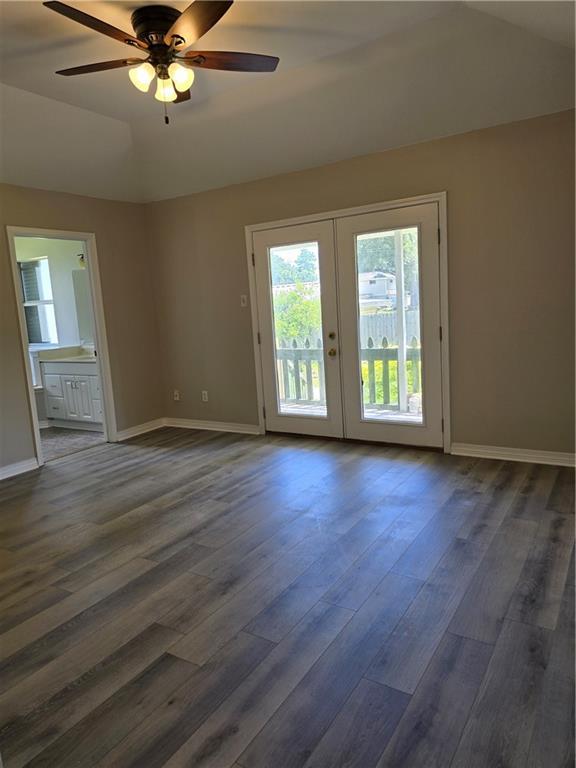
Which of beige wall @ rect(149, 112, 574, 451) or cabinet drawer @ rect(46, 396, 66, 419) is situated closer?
beige wall @ rect(149, 112, 574, 451)

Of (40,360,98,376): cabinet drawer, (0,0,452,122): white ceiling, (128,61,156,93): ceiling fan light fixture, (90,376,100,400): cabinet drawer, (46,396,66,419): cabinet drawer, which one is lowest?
(46,396,66,419): cabinet drawer

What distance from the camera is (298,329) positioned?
16.2ft

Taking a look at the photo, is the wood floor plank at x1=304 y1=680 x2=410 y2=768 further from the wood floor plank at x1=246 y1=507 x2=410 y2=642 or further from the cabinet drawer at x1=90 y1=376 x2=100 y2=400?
the cabinet drawer at x1=90 y1=376 x2=100 y2=400

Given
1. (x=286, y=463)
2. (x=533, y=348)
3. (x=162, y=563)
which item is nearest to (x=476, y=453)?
(x=533, y=348)

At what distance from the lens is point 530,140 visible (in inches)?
142

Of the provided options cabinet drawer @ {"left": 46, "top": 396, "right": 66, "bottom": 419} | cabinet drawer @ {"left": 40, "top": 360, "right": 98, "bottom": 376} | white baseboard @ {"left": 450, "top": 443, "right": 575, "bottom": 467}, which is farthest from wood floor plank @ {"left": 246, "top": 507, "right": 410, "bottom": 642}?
cabinet drawer @ {"left": 46, "top": 396, "right": 66, "bottom": 419}

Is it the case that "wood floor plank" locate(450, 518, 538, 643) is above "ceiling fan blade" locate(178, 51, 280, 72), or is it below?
below

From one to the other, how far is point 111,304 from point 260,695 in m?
4.45

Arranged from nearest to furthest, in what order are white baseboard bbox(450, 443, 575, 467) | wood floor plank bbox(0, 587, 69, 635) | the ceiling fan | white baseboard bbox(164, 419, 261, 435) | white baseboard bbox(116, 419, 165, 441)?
wood floor plank bbox(0, 587, 69, 635)
the ceiling fan
white baseboard bbox(450, 443, 575, 467)
white baseboard bbox(164, 419, 261, 435)
white baseboard bbox(116, 419, 165, 441)

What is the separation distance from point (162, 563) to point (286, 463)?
174cm

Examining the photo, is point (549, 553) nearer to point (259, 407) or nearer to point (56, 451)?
point (259, 407)

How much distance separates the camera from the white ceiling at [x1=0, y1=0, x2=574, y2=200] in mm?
2893

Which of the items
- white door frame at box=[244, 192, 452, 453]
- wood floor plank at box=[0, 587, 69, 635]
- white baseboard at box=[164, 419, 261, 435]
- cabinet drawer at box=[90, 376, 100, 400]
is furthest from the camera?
cabinet drawer at box=[90, 376, 100, 400]

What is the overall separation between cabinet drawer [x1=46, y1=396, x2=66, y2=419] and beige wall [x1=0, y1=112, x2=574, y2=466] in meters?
1.13
